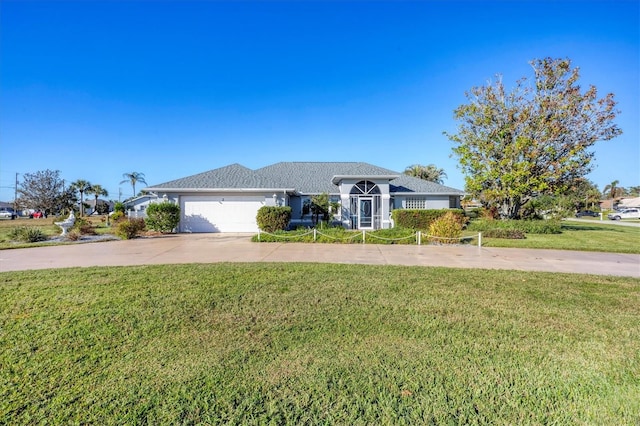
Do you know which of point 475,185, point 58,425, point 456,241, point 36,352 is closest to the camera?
point 58,425

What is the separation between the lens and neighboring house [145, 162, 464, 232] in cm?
1973

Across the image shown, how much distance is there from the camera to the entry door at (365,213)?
72.7ft

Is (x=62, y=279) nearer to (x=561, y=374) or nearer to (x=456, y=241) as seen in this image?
(x=561, y=374)

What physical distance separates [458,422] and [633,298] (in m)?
5.95

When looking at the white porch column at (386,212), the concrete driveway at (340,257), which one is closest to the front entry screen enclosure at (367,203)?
the white porch column at (386,212)

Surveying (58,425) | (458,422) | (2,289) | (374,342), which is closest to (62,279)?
(2,289)

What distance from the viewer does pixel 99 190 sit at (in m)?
52.4

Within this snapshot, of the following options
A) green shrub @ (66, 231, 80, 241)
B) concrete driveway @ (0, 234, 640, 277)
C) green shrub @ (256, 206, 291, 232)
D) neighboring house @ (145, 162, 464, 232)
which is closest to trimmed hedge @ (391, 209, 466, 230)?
neighboring house @ (145, 162, 464, 232)

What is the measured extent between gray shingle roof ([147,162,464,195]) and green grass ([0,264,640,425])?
46.6 ft

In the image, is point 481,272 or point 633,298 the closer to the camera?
point 633,298

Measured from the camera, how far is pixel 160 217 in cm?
1808

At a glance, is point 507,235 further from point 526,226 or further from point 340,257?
point 340,257

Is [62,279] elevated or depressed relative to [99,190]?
depressed

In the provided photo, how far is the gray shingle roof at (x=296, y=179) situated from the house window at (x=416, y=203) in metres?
0.64
